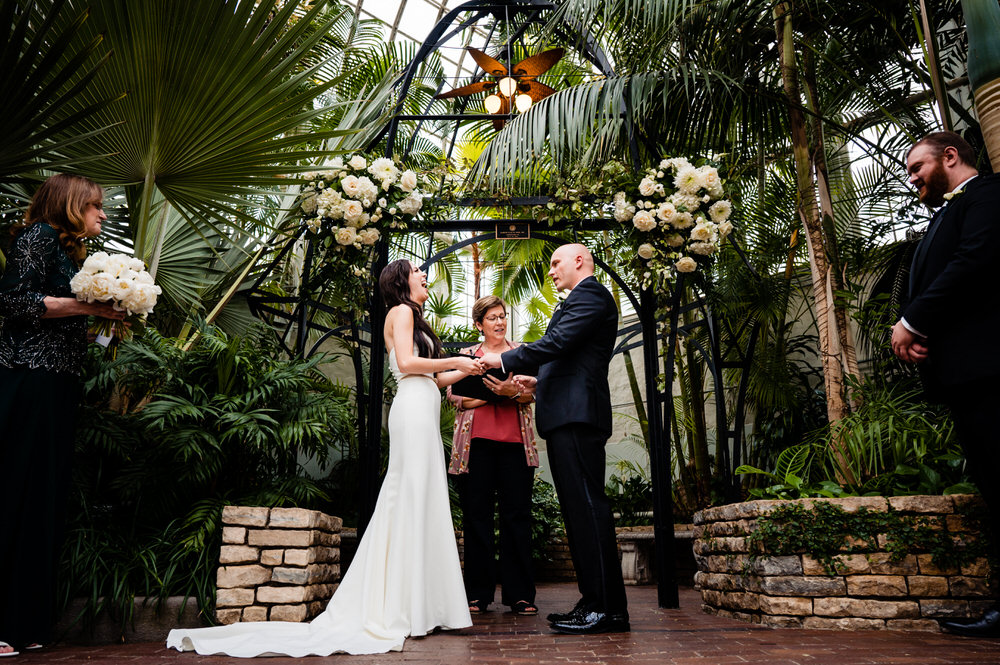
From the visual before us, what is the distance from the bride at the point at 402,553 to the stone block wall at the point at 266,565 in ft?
0.72

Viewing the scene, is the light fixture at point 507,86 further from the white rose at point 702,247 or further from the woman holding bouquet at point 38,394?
the woman holding bouquet at point 38,394

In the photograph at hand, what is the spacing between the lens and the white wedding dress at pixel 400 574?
2.93m

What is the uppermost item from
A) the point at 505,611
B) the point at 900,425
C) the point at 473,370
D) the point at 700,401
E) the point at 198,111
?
the point at 198,111

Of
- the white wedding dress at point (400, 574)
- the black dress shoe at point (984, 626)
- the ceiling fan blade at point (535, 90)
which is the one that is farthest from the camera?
the ceiling fan blade at point (535, 90)

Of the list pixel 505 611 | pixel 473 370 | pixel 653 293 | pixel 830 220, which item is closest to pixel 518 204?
pixel 653 293

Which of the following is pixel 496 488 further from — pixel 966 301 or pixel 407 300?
pixel 966 301

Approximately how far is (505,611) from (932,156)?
3209 millimetres

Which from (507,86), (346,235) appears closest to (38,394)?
(346,235)

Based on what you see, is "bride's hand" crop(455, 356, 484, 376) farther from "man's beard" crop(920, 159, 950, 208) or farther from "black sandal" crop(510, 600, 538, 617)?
"man's beard" crop(920, 159, 950, 208)

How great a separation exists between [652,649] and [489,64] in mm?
4708

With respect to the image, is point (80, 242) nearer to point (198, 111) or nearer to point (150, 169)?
point (150, 169)

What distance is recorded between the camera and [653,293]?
446cm

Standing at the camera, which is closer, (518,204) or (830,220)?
(830,220)

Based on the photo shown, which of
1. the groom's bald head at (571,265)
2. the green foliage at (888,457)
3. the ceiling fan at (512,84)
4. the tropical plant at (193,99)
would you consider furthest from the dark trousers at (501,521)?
the ceiling fan at (512,84)
